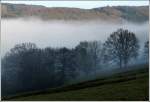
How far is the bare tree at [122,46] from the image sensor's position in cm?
732

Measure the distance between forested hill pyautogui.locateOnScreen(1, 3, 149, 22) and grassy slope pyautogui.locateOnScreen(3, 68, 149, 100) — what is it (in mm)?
689

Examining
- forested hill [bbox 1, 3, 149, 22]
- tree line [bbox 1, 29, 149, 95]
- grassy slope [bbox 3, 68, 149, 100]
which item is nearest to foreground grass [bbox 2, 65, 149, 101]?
grassy slope [bbox 3, 68, 149, 100]

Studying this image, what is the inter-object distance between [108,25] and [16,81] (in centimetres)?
128

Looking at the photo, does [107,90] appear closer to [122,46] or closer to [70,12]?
[122,46]

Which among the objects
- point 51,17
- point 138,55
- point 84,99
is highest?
point 51,17

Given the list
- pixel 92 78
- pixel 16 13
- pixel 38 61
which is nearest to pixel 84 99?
pixel 92 78

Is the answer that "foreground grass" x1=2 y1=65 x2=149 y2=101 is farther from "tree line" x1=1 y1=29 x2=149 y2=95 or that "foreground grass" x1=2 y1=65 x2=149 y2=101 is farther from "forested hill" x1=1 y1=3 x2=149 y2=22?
"forested hill" x1=1 y1=3 x2=149 y2=22

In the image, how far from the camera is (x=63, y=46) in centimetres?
735

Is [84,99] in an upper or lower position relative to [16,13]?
lower

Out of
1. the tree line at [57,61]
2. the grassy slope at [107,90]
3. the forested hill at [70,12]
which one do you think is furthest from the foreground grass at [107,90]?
the forested hill at [70,12]

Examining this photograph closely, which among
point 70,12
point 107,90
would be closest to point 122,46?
point 107,90

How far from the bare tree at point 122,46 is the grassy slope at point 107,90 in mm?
197

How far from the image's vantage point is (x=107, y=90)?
286 inches

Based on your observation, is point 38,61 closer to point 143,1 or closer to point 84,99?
point 84,99
